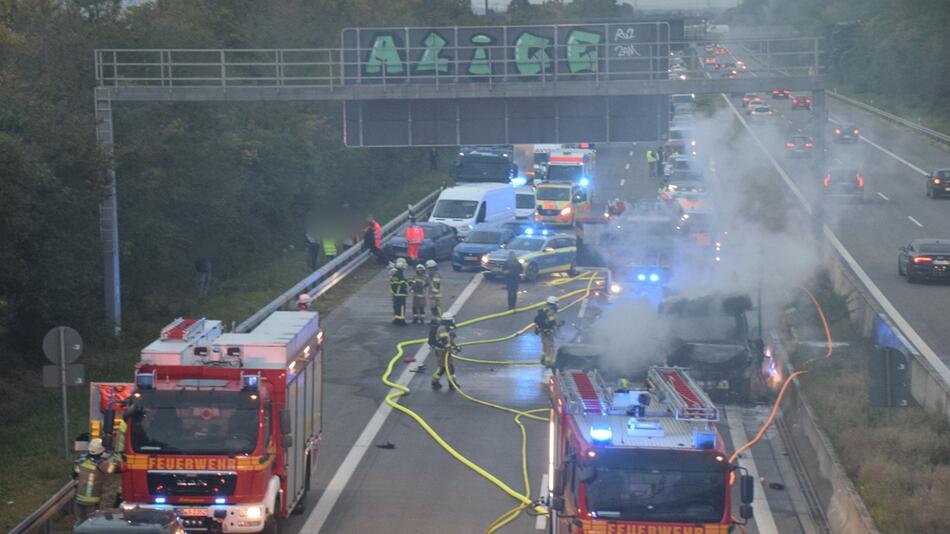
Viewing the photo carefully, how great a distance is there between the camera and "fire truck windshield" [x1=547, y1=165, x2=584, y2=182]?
185ft

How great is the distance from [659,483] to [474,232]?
29.6 meters

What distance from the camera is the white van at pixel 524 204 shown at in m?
50.3

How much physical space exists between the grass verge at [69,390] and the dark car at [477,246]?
277cm

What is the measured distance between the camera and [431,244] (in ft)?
137

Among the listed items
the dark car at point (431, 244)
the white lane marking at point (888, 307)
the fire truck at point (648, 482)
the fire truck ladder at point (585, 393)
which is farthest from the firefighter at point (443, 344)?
the dark car at point (431, 244)

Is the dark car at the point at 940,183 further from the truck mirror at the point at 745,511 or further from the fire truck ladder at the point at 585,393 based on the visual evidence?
the truck mirror at the point at 745,511

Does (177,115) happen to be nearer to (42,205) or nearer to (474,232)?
(474,232)

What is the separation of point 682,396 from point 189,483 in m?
5.54

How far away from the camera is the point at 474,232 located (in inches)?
1629

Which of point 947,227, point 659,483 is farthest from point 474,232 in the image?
point 659,483

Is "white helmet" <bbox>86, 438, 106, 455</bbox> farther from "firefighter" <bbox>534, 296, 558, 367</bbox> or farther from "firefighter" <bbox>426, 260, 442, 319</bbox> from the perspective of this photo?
Answer: "firefighter" <bbox>426, 260, 442, 319</bbox>

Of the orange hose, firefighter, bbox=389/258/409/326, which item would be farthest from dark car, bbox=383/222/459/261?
the orange hose

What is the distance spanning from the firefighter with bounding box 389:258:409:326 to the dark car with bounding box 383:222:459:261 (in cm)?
976

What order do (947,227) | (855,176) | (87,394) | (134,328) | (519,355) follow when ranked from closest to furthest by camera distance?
(87,394), (519,355), (134,328), (947,227), (855,176)
